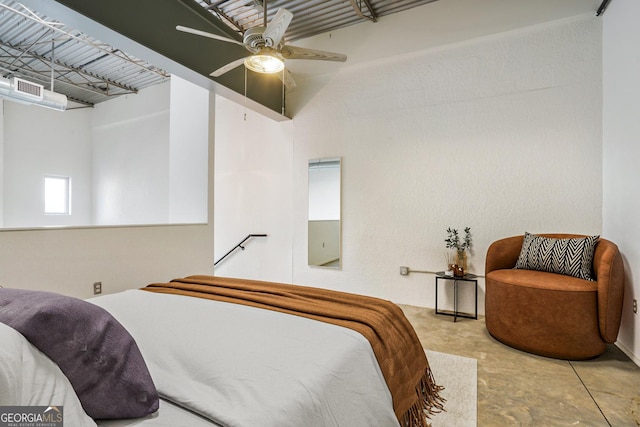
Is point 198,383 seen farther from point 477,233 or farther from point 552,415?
point 477,233

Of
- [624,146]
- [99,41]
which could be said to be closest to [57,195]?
[99,41]

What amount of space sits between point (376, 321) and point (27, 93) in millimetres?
5814

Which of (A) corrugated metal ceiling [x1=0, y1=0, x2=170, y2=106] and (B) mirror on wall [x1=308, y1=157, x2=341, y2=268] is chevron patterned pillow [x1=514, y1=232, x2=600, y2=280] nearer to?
(B) mirror on wall [x1=308, y1=157, x2=341, y2=268]

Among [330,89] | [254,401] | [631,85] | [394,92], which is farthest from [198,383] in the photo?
[330,89]

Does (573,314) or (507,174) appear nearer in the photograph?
(573,314)

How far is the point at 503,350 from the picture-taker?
2705 mm

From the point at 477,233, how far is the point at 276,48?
2873 millimetres

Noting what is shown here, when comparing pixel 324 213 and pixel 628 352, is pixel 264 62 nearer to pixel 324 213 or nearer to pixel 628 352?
pixel 324 213

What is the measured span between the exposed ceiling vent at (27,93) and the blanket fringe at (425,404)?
6.01m

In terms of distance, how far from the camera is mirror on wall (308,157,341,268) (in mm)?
4539

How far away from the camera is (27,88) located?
456cm

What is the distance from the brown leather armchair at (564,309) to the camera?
243 cm

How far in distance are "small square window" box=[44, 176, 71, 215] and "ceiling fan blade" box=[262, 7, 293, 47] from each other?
7.17 metres

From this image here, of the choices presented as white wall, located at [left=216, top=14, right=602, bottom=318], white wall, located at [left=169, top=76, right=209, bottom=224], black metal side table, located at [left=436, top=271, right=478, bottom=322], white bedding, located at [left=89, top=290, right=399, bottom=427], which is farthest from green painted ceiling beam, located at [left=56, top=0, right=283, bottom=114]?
black metal side table, located at [left=436, top=271, right=478, bottom=322]
